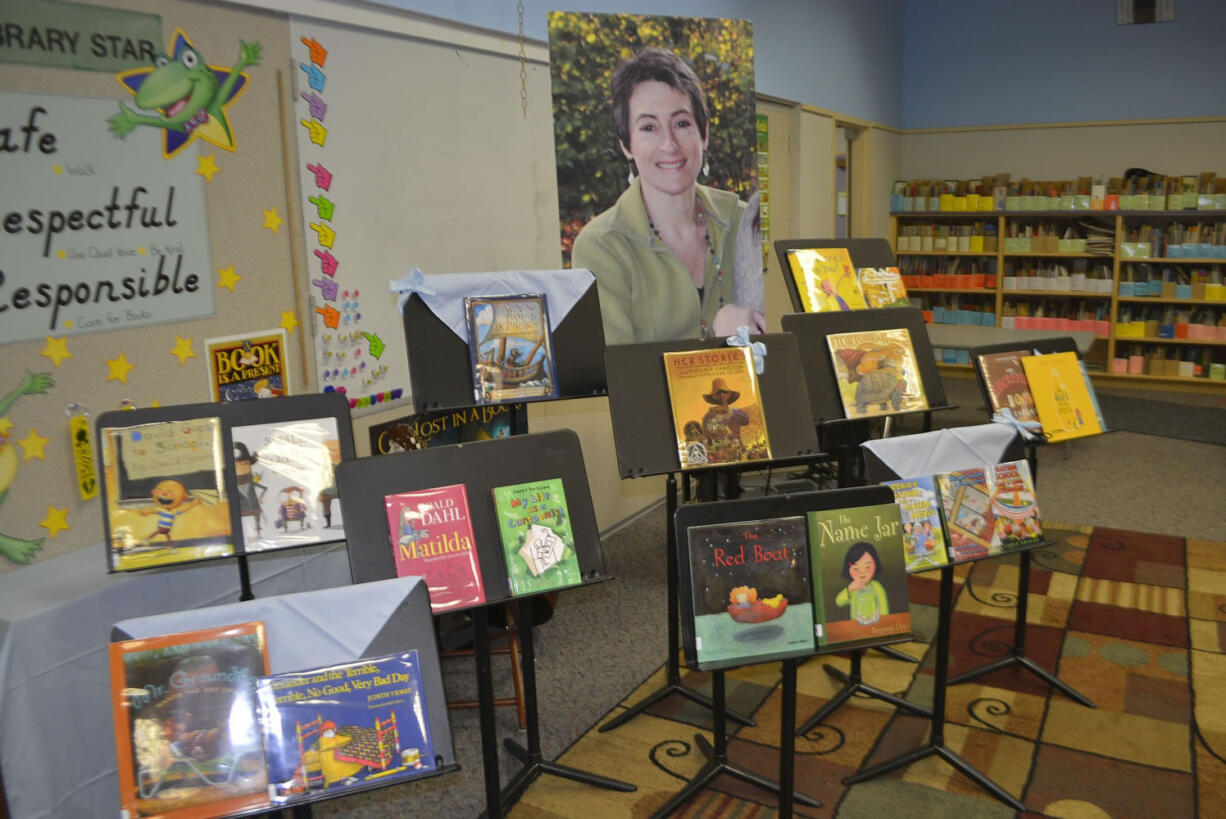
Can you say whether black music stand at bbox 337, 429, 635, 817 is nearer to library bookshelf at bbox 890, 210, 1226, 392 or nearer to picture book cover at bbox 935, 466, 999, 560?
picture book cover at bbox 935, 466, 999, 560

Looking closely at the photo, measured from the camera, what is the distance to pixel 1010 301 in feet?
26.7

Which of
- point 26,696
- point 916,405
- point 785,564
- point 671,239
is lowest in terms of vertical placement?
point 26,696

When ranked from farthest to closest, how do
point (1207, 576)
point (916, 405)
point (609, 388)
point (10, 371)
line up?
point (1207, 576) < point (916, 405) < point (609, 388) < point (10, 371)

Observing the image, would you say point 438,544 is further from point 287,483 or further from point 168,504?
point 168,504

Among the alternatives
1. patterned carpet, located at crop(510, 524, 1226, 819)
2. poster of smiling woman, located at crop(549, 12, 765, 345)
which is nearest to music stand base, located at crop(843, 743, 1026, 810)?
patterned carpet, located at crop(510, 524, 1226, 819)

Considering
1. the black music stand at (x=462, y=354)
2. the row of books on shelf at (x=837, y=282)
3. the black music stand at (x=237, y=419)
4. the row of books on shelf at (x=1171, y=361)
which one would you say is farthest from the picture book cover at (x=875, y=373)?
the row of books on shelf at (x=1171, y=361)

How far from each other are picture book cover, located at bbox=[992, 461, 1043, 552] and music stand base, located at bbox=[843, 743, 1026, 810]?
61 centimetres

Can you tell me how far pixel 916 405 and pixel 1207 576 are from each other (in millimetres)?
1853

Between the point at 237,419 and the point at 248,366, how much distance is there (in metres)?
0.62

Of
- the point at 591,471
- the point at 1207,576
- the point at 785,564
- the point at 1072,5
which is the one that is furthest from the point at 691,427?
the point at 1072,5

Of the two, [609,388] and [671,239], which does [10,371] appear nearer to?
[609,388]

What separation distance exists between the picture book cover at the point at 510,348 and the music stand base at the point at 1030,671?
5.37ft

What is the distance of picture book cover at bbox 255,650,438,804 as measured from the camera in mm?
1513

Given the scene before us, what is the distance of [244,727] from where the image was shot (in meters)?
1.50
